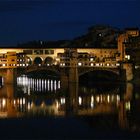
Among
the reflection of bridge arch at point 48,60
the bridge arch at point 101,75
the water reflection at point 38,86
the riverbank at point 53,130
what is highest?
the reflection of bridge arch at point 48,60

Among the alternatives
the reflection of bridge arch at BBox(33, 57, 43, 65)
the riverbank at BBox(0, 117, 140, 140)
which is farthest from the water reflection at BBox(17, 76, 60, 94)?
the riverbank at BBox(0, 117, 140, 140)

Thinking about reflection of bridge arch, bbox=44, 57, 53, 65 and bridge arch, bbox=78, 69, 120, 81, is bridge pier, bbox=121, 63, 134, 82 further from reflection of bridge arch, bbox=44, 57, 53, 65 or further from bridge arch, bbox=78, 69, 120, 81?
reflection of bridge arch, bbox=44, 57, 53, 65

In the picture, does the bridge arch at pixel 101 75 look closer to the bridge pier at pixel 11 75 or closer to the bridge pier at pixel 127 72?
the bridge pier at pixel 127 72

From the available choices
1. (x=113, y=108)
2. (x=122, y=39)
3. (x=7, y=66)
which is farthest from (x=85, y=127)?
(x=122, y=39)

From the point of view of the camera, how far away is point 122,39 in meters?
62.4

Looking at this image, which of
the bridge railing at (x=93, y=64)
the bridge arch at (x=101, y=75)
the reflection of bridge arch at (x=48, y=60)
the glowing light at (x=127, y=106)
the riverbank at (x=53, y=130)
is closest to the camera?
the riverbank at (x=53, y=130)

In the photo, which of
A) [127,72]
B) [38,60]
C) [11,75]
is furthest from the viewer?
[38,60]

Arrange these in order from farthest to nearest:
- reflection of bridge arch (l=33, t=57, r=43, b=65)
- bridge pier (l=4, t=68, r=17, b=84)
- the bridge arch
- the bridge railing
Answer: reflection of bridge arch (l=33, t=57, r=43, b=65), the bridge arch, the bridge railing, bridge pier (l=4, t=68, r=17, b=84)

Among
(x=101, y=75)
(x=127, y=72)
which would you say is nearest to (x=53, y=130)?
(x=127, y=72)

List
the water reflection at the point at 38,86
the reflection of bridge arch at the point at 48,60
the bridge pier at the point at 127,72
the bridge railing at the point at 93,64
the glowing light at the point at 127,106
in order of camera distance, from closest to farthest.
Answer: the glowing light at the point at 127,106, the water reflection at the point at 38,86, the bridge pier at the point at 127,72, the bridge railing at the point at 93,64, the reflection of bridge arch at the point at 48,60

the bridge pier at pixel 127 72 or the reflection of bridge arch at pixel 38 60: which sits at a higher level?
the reflection of bridge arch at pixel 38 60

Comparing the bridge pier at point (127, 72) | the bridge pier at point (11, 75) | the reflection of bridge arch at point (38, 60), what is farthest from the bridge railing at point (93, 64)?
the bridge pier at point (11, 75)

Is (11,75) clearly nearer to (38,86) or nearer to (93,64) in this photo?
(38,86)

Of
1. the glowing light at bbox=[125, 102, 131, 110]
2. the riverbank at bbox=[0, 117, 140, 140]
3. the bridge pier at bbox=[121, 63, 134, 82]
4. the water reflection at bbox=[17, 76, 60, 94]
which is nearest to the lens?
the riverbank at bbox=[0, 117, 140, 140]
